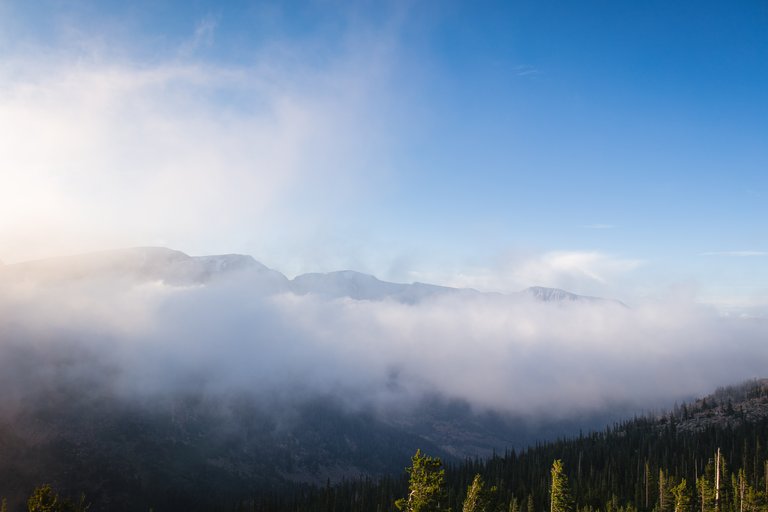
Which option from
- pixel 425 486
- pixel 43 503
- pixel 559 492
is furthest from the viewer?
pixel 559 492

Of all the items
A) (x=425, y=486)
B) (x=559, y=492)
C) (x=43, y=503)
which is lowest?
(x=43, y=503)

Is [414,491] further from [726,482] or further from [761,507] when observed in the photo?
Answer: [726,482]

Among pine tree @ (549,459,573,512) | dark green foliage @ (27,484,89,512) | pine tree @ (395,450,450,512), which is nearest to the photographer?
pine tree @ (395,450,450,512)

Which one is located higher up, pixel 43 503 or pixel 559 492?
pixel 559 492

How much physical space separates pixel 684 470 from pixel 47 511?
20520 centimetres

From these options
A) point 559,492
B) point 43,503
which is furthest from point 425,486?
point 43,503

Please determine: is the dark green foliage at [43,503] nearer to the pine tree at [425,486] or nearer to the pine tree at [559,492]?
the pine tree at [425,486]

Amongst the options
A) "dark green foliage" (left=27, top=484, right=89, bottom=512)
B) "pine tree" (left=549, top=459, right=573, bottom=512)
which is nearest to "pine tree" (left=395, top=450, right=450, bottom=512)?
"pine tree" (left=549, top=459, right=573, bottom=512)

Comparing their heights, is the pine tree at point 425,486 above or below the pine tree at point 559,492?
above

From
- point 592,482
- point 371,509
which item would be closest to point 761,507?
point 592,482

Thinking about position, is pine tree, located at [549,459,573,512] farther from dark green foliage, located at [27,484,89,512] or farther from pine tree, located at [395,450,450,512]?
dark green foliage, located at [27,484,89,512]

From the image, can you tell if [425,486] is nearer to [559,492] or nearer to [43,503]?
[559,492]

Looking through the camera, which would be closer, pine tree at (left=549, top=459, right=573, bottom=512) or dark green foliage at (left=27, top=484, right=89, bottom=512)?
dark green foliage at (left=27, top=484, right=89, bottom=512)

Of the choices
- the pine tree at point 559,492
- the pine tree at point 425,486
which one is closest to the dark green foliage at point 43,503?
the pine tree at point 425,486
